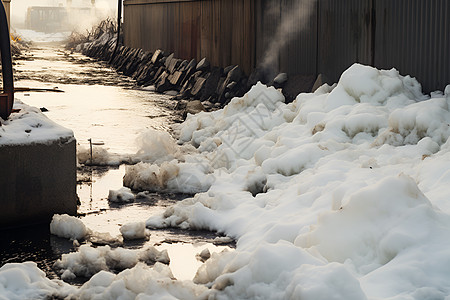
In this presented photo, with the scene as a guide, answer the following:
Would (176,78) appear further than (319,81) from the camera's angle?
Yes

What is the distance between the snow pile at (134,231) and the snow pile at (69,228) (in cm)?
32

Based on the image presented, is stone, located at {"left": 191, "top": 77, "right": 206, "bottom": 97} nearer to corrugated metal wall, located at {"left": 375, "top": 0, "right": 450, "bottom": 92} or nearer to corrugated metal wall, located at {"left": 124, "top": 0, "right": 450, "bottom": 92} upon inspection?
corrugated metal wall, located at {"left": 124, "top": 0, "right": 450, "bottom": 92}

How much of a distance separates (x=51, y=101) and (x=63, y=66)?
1333 centimetres

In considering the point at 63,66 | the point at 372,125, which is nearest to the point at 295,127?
the point at 372,125

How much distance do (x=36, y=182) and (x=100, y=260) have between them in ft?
4.91

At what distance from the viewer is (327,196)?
639cm

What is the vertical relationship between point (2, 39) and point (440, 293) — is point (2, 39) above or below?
above

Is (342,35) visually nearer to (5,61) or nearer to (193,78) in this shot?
(5,61)

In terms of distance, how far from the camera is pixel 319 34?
12914 millimetres

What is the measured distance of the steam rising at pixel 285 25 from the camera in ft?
44.3

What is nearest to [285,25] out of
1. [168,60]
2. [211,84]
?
[211,84]

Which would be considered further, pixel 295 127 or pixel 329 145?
pixel 295 127

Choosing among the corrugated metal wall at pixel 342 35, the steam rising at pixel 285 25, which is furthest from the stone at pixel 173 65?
the corrugated metal wall at pixel 342 35

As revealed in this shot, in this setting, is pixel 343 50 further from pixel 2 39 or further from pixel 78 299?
pixel 78 299
